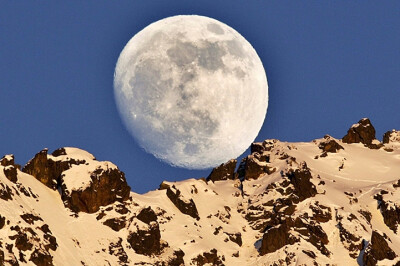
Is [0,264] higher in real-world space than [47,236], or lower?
lower

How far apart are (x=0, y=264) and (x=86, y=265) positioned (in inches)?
951

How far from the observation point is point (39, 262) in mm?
186500

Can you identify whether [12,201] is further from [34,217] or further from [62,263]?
[62,263]

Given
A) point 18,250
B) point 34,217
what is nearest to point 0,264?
point 18,250

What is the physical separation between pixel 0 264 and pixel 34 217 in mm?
23752

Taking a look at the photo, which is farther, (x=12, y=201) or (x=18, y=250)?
(x=12, y=201)

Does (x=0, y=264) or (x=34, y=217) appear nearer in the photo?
(x=0, y=264)

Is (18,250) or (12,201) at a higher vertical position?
(12,201)

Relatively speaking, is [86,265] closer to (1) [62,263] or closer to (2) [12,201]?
(1) [62,263]

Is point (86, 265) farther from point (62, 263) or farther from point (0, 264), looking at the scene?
point (0, 264)

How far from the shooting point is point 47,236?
196125mm

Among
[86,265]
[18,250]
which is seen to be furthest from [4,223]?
[86,265]

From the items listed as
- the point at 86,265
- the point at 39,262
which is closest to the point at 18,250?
the point at 39,262

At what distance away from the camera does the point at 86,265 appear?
7751 inches
